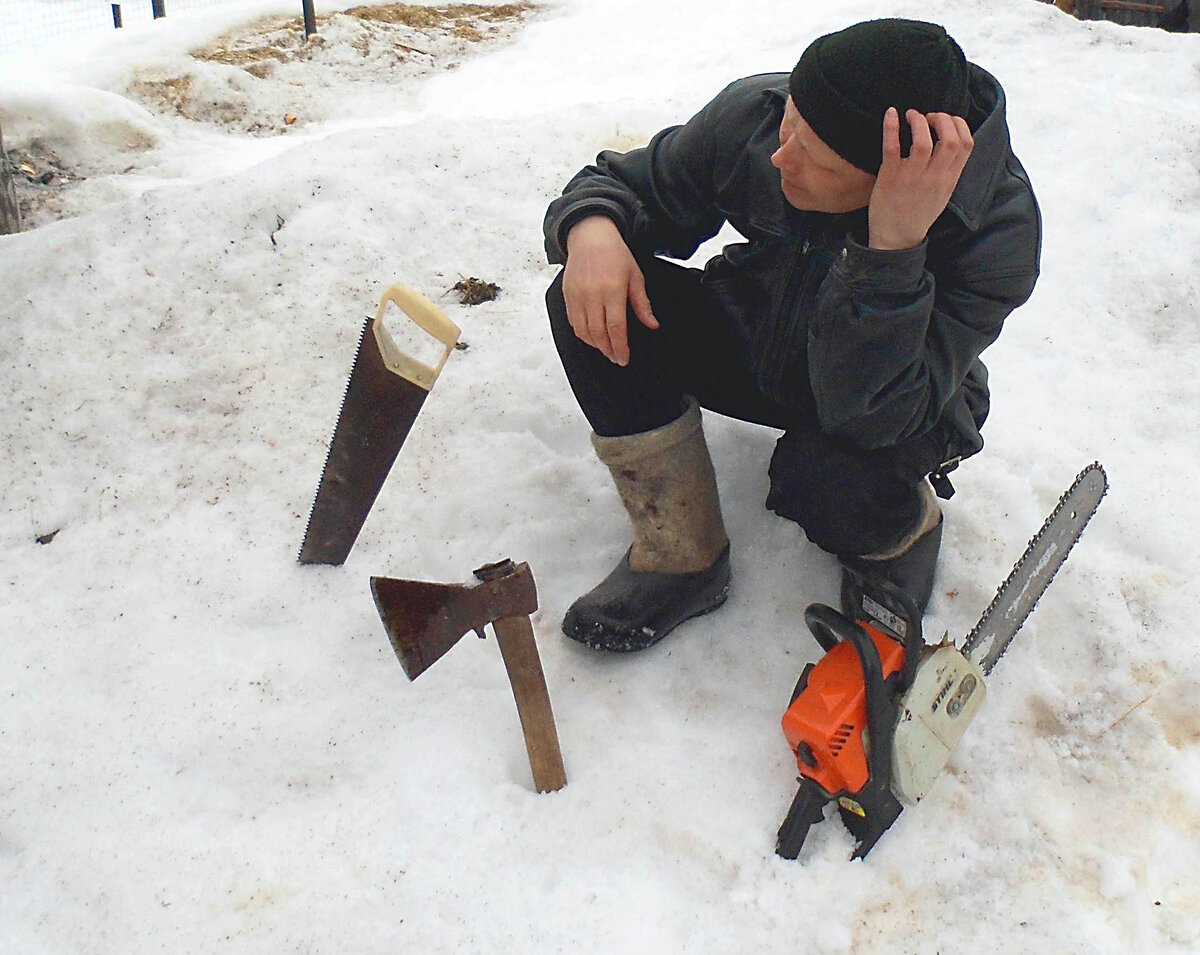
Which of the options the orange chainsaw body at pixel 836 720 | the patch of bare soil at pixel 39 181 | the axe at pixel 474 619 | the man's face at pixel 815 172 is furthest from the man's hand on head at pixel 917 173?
the patch of bare soil at pixel 39 181

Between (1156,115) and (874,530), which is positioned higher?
(1156,115)

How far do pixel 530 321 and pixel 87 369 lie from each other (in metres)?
1.16

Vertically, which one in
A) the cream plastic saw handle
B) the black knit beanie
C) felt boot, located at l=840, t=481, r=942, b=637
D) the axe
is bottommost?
felt boot, located at l=840, t=481, r=942, b=637

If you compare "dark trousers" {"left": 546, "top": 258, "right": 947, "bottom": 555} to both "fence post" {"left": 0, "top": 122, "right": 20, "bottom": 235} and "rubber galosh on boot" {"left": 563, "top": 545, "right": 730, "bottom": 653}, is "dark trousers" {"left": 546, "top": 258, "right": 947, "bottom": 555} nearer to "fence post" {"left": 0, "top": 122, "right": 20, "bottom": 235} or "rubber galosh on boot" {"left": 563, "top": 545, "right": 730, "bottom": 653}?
"rubber galosh on boot" {"left": 563, "top": 545, "right": 730, "bottom": 653}

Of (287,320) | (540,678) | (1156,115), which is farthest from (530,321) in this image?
(1156,115)

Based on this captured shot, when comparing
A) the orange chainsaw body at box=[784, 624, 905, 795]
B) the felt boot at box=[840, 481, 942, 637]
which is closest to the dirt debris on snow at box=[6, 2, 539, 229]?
the felt boot at box=[840, 481, 942, 637]

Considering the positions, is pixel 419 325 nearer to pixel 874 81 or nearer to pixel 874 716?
pixel 874 81

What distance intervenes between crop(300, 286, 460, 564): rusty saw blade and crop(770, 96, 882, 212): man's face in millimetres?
581

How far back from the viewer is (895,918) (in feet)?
4.72

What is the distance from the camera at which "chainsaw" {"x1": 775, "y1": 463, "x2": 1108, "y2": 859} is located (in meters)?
1.37

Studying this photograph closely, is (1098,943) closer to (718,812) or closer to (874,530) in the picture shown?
(718,812)

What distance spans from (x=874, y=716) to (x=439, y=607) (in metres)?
0.65

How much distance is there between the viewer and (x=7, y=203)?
9.96 ft

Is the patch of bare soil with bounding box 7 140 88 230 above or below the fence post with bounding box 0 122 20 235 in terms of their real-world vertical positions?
below
